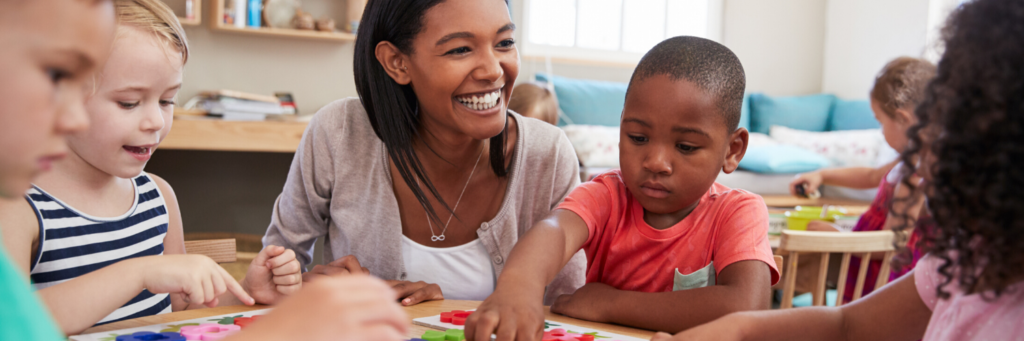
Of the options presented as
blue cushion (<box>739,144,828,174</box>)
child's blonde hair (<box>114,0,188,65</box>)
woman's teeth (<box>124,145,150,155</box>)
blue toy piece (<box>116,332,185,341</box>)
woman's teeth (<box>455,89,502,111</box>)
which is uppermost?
child's blonde hair (<box>114,0,188,65</box>)

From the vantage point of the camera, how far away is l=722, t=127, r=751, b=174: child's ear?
3.51 ft

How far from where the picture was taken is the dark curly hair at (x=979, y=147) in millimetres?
504

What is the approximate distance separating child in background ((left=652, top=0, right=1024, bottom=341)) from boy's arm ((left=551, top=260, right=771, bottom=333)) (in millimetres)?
271

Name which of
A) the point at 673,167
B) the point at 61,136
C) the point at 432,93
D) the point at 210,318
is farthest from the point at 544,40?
the point at 61,136

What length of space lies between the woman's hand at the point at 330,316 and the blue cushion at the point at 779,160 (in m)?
3.63

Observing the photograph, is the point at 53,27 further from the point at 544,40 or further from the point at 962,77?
the point at 544,40

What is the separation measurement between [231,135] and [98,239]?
181 centimetres

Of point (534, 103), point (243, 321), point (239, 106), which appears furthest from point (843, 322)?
point (239, 106)

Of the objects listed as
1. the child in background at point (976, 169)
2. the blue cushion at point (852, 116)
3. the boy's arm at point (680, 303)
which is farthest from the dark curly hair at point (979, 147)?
the blue cushion at point (852, 116)

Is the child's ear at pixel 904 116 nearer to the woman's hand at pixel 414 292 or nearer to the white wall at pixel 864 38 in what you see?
the woman's hand at pixel 414 292

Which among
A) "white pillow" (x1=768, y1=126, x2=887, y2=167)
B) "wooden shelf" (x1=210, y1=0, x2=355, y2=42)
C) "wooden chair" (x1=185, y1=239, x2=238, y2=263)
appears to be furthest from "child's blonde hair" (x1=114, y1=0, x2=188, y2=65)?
"white pillow" (x1=768, y1=126, x2=887, y2=167)

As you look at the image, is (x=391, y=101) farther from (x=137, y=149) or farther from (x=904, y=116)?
(x=904, y=116)

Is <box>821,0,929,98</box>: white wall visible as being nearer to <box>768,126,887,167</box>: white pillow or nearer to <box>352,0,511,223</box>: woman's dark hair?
<box>768,126,887,167</box>: white pillow

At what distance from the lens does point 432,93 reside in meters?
1.27
